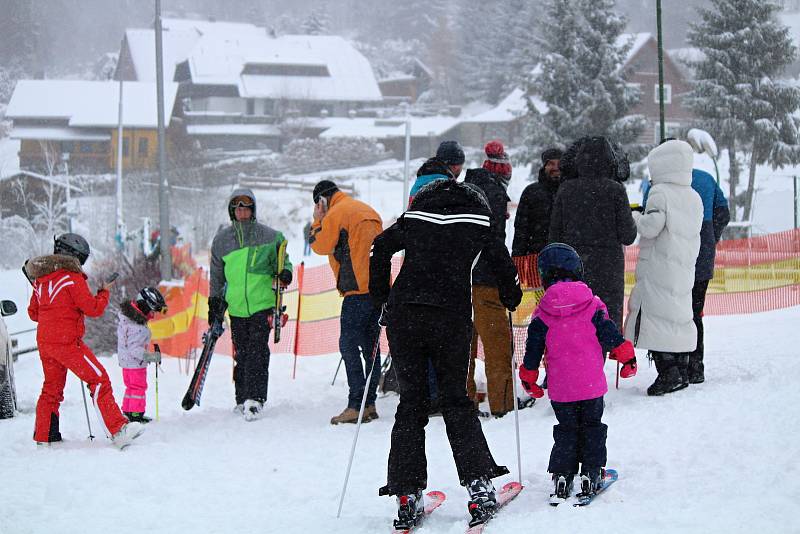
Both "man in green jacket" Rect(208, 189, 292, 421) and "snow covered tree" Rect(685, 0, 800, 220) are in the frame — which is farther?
"snow covered tree" Rect(685, 0, 800, 220)

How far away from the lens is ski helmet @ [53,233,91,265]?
20.7 feet

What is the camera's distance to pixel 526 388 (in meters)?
4.39

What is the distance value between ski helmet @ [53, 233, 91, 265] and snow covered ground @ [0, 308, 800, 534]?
54.5 inches

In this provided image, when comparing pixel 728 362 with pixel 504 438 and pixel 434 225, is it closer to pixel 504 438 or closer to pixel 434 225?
pixel 504 438

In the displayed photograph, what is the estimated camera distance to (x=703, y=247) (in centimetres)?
647

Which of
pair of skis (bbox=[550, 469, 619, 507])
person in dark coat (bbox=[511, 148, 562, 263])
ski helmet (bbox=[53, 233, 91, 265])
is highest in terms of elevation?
person in dark coat (bbox=[511, 148, 562, 263])

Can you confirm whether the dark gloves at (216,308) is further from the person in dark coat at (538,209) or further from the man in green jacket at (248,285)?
the person in dark coat at (538,209)

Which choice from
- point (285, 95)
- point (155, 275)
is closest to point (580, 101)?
point (155, 275)

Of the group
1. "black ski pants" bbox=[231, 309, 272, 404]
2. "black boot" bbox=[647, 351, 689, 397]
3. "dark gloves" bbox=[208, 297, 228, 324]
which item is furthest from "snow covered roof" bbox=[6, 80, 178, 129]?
"black boot" bbox=[647, 351, 689, 397]

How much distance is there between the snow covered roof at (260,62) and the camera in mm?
72250

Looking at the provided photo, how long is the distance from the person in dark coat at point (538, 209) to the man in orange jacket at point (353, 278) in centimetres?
107

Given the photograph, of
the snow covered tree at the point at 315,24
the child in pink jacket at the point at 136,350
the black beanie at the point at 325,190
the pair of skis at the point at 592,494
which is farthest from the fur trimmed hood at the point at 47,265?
the snow covered tree at the point at 315,24

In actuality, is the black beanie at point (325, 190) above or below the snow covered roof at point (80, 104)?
below

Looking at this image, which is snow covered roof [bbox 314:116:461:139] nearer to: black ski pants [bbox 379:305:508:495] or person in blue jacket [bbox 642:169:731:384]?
person in blue jacket [bbox 642:169:731:384]
